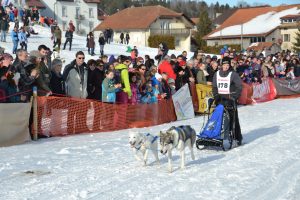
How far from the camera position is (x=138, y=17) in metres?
72.7

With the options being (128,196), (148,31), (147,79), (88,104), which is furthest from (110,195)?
(148,31)

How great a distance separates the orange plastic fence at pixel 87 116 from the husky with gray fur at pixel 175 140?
147 inches

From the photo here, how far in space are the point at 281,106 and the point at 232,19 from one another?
7762cm

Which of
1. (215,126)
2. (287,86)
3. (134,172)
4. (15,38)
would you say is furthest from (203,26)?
(134,172)

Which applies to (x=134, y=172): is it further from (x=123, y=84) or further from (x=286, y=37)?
(x=286, y=37)

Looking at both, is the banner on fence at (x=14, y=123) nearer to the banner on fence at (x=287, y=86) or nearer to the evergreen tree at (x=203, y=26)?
the banner on fence at (x=287, y=86)

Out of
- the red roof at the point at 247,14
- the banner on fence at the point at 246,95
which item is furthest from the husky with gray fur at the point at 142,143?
the red roof at the point at 247,14

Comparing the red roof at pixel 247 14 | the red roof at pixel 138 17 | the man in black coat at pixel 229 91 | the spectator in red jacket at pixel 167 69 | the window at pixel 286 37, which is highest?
the red roof at pixel 247 14

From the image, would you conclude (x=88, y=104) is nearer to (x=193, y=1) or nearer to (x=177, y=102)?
(x=177, y=102)

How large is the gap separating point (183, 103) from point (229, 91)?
480cm

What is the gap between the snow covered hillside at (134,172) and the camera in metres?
6.75

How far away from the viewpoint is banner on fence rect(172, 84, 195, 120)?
14.5 m

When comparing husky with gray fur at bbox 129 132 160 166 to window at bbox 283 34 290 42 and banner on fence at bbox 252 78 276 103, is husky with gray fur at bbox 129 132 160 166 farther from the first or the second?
window at bbox 283 34 290 42

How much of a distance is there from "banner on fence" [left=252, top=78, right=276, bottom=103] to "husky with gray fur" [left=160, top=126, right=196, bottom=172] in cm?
1119
